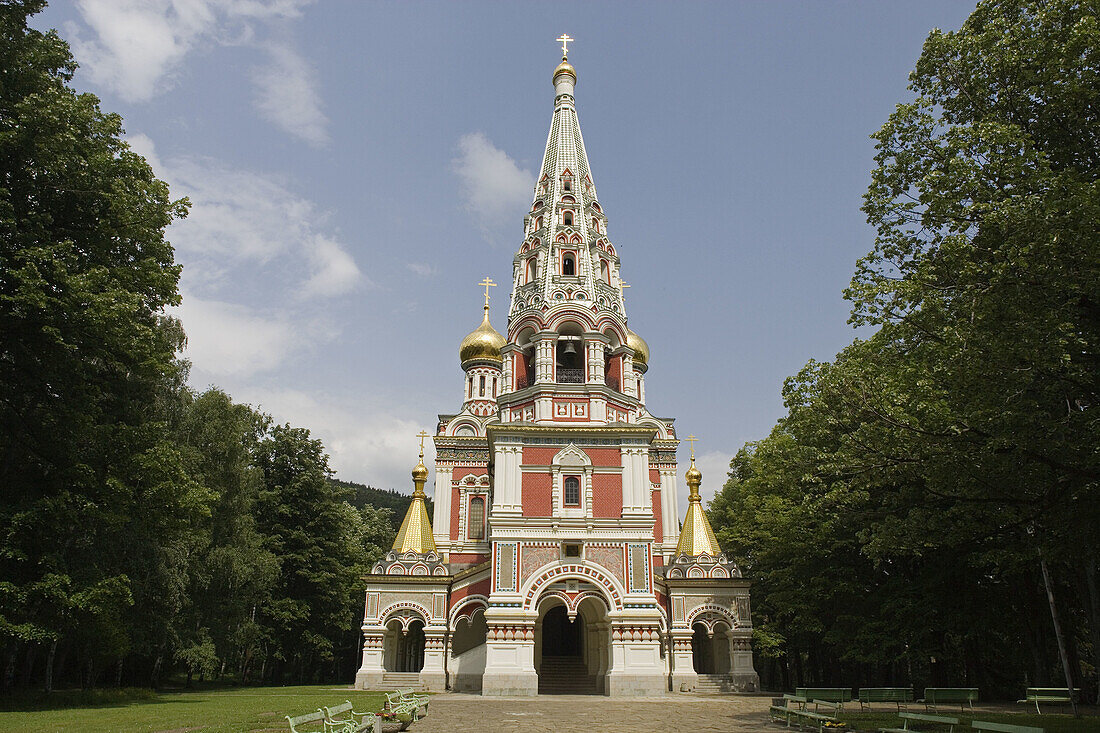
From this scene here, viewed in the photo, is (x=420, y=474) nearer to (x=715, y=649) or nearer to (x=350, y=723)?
(x=715, y=649)

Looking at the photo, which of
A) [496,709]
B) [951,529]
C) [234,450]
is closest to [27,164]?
[234,450]

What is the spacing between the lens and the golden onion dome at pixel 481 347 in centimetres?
3944

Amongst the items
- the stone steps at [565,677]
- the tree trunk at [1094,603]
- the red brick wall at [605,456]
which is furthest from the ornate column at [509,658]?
the tree trunk at [1094,603]

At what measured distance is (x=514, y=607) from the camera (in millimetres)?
23234

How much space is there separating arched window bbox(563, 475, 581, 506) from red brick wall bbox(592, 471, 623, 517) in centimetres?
50

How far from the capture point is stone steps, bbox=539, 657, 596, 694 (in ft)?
82.6

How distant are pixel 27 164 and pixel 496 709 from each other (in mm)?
15559

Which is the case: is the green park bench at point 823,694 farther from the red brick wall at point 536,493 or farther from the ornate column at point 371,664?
the ornate column at point 371,664

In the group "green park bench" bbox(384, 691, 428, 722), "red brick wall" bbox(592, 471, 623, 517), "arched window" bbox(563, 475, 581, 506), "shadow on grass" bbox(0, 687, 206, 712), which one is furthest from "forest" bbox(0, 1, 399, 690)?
"red brick wall" bbox(592, 471, 623, 517)

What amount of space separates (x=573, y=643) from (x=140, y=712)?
665 inches

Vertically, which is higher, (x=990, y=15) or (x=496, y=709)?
(x=990, y=15)

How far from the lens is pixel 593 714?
640 inches

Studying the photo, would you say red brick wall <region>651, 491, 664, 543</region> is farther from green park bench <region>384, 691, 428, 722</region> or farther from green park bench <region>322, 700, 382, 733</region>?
green park bench <region>322, 700, 382, 733</region>

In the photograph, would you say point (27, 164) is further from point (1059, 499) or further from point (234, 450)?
point (1059, 499)
